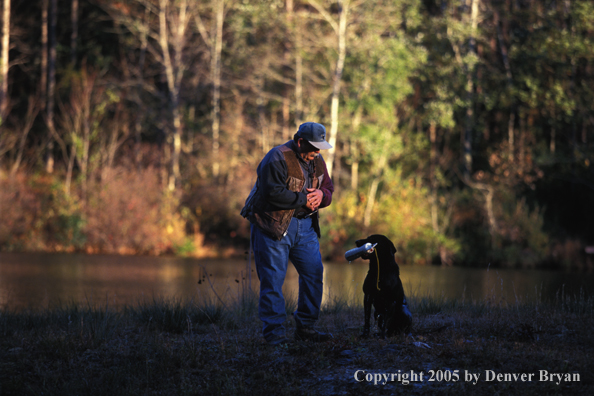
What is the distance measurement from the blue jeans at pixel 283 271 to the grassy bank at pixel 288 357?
1.08ft

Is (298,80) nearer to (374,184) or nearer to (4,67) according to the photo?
(374,184)

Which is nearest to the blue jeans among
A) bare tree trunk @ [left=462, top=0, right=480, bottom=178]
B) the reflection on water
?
the reflection on water

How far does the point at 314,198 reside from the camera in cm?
631

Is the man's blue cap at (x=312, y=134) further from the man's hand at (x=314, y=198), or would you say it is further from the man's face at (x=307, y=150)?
the man's hand at (x=314, y=198)

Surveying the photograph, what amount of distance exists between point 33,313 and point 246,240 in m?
19.5

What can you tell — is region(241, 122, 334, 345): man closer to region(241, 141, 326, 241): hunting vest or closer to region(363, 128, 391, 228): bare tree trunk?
region(241, 141, 326, 241): hunting vest

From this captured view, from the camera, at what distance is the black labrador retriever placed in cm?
616

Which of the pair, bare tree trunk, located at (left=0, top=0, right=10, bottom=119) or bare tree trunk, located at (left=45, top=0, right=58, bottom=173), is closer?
bare tree trunk, located at (left=0, top=0, right=10, bottom=119)

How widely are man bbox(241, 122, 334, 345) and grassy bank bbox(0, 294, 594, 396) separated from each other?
351mm

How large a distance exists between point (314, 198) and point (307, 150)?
469 millimetres

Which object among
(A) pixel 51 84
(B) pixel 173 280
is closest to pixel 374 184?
(B) pixel 173 280

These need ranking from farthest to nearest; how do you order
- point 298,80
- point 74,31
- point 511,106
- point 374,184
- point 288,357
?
point 74,31 → point 511,106 → point 298,80 → point 374,184 → point 288,357

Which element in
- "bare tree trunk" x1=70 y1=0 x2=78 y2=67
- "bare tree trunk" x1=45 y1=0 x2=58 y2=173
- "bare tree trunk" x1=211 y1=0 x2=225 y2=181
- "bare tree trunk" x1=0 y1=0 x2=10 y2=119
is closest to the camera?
"bare tree trunk" x1=0 y1=0 x2=10 y2=119

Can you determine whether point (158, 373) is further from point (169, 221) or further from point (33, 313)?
point (169, 221)
